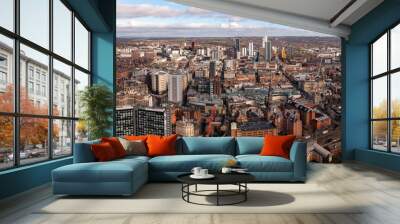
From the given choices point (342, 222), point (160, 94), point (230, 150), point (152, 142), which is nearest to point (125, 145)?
point (152, 142)

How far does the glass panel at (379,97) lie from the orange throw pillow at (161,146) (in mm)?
5081

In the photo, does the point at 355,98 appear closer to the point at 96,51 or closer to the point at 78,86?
the point at 96,51

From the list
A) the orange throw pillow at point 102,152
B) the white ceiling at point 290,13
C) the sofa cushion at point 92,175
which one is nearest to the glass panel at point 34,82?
the orange throw pillow at point 102,152

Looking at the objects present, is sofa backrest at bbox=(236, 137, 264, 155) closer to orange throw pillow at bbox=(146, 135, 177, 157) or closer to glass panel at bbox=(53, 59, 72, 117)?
orange throw pillow at bbox=(146, 135, 177, 157)

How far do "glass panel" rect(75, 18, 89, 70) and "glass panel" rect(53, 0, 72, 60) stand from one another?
1.62ft

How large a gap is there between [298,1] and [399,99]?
2.95 meters

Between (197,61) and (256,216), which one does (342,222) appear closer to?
(256,216)

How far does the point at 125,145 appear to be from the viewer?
7641 millimetres

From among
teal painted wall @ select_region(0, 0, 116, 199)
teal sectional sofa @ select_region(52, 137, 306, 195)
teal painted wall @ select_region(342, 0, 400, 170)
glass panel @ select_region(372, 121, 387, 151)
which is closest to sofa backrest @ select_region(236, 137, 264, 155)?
teal sectional sofa @ select_region(52, 137, 306, 195)

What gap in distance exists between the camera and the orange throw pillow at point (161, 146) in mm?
7703

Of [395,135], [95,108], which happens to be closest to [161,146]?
[95,108]

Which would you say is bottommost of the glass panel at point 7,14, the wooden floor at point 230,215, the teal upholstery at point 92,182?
the wooden floor at point 230,215

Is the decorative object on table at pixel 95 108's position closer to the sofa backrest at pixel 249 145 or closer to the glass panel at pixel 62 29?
the glass panel at pixel 62 29

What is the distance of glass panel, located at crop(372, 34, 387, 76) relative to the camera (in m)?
9.68
